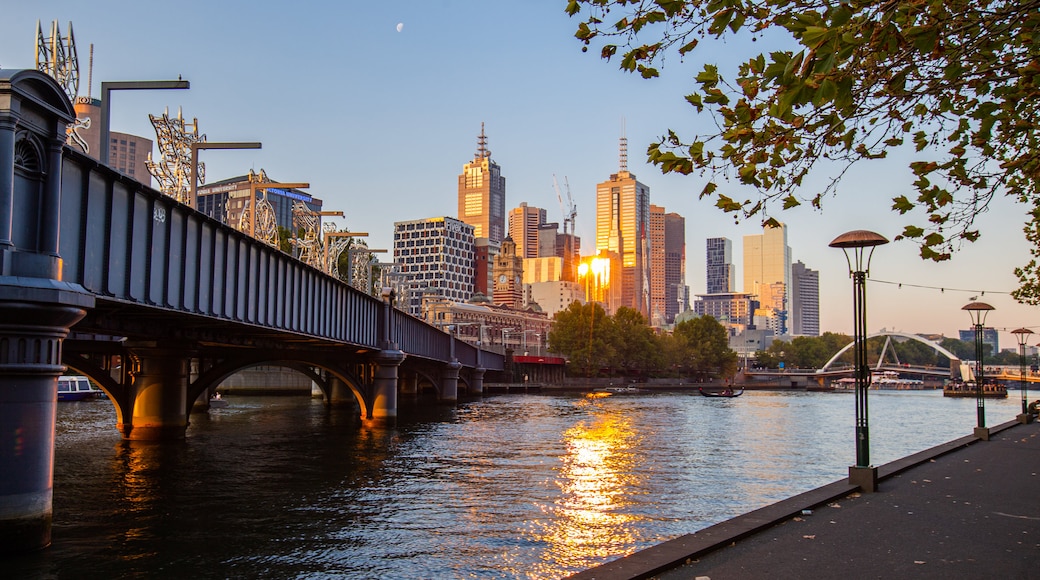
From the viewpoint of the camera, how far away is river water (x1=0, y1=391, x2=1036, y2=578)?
20.0 meters

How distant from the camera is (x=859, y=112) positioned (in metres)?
11.6

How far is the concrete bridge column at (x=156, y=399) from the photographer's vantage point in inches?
1839

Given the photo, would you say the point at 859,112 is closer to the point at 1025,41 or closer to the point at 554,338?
the point at 1025,41

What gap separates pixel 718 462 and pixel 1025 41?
106 feet

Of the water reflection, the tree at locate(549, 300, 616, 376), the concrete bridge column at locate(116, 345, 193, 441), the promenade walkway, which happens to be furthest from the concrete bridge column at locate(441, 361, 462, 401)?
the promenade walkway

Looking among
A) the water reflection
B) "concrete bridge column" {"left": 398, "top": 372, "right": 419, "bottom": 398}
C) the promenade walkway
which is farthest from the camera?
"concrete bridge column" {"left": 398, "top": 372, "right": 419, "bottom": 398}

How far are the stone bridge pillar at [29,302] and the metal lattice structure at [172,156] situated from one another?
1651 cm

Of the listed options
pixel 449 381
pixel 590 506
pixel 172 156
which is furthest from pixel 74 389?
pixel 590 506

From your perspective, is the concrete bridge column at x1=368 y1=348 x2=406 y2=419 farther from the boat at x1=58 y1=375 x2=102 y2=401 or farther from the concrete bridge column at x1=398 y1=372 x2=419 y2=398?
the concrete bridge column at x1=398 y1=372 x2=419 y2=398

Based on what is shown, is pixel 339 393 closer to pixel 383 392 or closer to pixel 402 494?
pixel 383 392

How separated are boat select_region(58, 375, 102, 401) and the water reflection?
6649 cm

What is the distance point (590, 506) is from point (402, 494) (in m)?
7.39

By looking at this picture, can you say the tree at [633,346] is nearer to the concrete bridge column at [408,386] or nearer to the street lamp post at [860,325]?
the concrete bridge column at [408,386]

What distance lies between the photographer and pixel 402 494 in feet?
101
